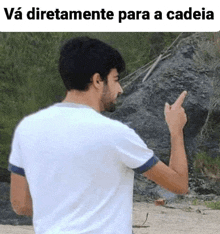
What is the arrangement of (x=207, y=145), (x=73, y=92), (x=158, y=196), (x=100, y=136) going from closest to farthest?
(x=100, y=136) → (x=73, y=92) → (x=158, y=196) → (x=207, y=145)

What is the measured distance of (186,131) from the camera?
9.30m

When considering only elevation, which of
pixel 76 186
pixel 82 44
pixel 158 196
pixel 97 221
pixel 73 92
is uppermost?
pixel 82 44

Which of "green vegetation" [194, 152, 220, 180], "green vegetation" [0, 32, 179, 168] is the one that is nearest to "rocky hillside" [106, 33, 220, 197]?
"green vegetation" [194, 152, 220, 180]

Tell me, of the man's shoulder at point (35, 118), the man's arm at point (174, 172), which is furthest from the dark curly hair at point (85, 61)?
the man's arm at point (174, 172)

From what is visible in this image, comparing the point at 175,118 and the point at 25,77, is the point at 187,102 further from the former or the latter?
the point at 175,118

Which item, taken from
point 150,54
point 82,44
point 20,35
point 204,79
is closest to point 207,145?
point 204,79

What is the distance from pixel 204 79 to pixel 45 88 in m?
3.29

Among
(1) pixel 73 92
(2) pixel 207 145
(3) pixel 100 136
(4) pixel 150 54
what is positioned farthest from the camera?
(4) pixel 150 54

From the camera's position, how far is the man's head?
1491 millimetres

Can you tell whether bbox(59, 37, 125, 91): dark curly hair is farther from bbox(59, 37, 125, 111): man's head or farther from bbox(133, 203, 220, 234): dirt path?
bbox(133, 203, 220, 234): dirt path

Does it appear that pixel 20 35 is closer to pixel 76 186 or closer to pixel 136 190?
pixel 136 190

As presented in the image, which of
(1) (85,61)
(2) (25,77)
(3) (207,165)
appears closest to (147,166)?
(1) (85,61)

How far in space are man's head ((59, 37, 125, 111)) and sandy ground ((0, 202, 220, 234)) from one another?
420 centimetres

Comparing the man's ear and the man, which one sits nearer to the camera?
the man
